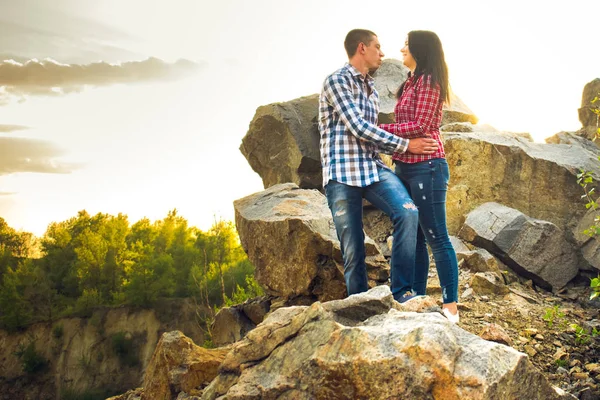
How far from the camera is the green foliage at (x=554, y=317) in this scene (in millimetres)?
6559

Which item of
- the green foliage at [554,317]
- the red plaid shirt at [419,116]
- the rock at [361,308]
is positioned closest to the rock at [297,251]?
the green foliage at [554,317]

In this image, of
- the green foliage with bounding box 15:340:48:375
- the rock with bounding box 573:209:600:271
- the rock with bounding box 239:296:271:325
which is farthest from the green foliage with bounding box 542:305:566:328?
the green foliage with bounding box 15:340:48:375

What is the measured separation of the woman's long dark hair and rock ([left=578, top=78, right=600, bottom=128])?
335 inches

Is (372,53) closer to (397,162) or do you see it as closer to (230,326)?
(397,162)

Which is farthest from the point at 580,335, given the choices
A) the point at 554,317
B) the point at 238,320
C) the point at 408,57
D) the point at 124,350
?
the point at 124,350

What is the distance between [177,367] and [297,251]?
9.63ft

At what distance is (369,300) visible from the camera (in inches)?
150

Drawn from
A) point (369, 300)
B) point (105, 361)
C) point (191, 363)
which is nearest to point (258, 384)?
point (369, 300)

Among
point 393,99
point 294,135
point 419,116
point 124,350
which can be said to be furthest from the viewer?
point 124,350

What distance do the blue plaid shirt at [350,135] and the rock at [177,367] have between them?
→ 1.96 metres

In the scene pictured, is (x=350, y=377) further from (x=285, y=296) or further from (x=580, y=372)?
(x=285, y=296)

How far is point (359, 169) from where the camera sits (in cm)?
467

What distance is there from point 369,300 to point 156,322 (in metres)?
35.8

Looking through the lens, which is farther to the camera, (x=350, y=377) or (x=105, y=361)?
(x=105, y=361)
